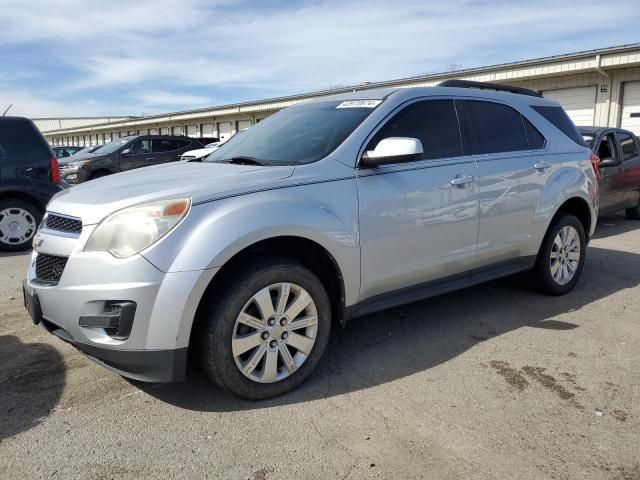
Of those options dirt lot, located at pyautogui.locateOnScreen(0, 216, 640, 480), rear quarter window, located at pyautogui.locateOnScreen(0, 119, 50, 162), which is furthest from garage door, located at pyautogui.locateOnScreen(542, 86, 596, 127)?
rear quarter window, located at pyautogui.locateOnScreen(0, 119, 50, 162)

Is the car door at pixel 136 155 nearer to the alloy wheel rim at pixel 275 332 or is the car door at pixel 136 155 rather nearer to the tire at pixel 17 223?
the tire at pixel 17 223

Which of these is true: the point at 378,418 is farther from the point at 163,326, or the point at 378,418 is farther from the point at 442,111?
the point at 442,111

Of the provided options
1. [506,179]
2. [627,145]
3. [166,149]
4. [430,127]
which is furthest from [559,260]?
[166,149]

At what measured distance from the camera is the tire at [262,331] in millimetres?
2773

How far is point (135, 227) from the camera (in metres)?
2.64

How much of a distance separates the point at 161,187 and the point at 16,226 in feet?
18.1

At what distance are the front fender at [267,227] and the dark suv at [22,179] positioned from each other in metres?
5.61

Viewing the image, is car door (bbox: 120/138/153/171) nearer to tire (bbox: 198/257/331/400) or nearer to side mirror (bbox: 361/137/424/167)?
side mirror (bbox: 361/137/424/167)

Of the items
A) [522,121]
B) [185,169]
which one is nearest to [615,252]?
[522,121]

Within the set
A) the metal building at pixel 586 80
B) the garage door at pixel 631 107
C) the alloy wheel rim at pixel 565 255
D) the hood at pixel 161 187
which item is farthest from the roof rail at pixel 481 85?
the garage door at pixel 631 107

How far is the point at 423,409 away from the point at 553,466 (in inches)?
27.8

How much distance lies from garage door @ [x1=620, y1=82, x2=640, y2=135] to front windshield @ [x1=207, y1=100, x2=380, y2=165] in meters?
13.2

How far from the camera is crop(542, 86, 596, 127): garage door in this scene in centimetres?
1510

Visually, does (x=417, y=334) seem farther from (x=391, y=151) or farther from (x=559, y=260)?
(x=559, y=260)
